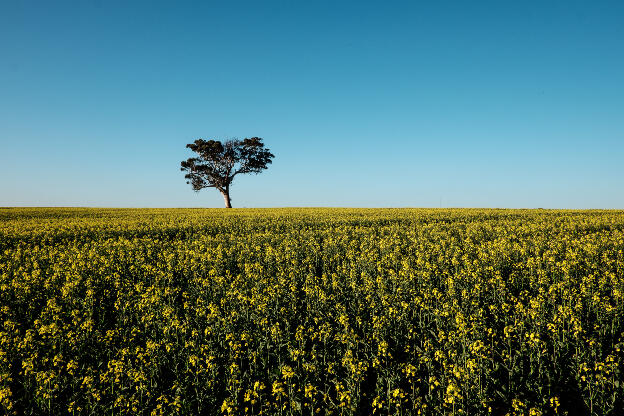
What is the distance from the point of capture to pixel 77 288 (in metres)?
9.73

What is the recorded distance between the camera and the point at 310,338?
6773 mm

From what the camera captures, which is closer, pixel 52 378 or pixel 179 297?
pixel 52 378

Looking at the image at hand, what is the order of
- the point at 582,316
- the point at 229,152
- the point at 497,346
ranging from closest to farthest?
1. the point at 497,346
2. the point at 582,316
3. the point at 229,152

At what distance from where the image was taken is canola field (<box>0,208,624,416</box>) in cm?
493

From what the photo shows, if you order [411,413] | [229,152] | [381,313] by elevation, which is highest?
[229,152]

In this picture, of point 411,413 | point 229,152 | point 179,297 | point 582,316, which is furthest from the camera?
point 229,152

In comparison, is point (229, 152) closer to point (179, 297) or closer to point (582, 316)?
point (179, 297)

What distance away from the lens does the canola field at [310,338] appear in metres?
4.93

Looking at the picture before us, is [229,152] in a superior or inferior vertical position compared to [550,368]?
superior

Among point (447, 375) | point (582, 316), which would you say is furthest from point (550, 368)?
point (582, 316)

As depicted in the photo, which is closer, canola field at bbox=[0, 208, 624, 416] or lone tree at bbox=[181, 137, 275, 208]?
canola field at bbox=[0, 208, 624, 416]

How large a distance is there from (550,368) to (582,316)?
8.96 feet

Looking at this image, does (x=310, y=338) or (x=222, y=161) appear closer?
(x=310, y=338)

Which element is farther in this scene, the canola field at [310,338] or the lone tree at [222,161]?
the lone tree at [222,161]
